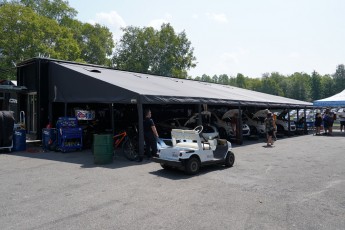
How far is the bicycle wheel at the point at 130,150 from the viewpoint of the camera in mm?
11141

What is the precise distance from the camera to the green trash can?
10.3m

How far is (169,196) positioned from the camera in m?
6.64

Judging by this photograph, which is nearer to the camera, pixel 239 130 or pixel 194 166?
pixel 194 166

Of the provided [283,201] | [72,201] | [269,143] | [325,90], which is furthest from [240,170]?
[325,90]

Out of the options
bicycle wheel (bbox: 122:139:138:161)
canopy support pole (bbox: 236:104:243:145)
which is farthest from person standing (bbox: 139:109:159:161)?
canopy support pole (bbox: 236:104:243:145)

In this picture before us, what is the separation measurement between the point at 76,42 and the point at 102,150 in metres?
33.4

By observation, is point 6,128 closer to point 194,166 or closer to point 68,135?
point 68,135

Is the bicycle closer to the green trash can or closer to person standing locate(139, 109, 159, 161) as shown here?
person standing locate(139, 109, 159, 161)

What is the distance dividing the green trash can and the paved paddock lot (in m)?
0.34

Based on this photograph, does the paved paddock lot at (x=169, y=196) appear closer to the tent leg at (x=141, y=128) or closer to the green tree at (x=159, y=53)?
the tent leg at (x=141, y=128)

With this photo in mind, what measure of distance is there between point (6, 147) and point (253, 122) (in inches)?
579

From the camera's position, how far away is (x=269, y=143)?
16.0 meters

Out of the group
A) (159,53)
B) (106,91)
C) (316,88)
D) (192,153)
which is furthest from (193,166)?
(316,88)

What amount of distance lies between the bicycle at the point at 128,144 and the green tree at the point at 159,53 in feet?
139
